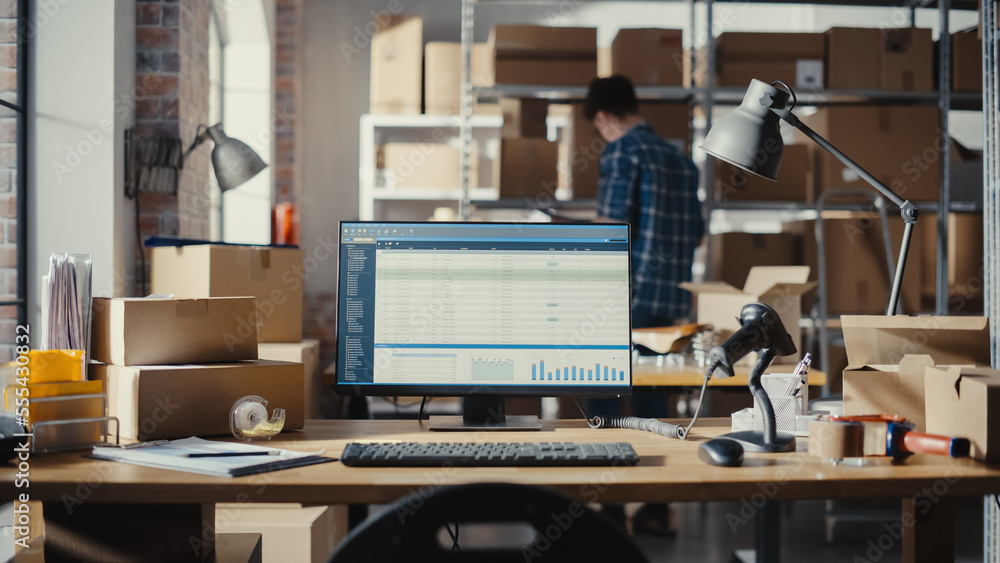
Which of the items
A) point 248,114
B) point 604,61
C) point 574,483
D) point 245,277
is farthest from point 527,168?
point 574,483

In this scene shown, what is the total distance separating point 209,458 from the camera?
1.20m

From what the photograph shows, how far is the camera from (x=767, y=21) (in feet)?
16.1

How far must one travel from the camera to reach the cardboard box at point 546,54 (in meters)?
3.53

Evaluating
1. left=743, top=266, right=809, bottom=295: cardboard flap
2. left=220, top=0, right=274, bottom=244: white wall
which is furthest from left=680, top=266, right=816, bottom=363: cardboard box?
left=220, top=0, right=274, bottom=244: white wall

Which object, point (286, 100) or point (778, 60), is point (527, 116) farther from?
point (286, 100)

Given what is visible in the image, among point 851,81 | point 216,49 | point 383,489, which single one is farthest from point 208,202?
point 851,81

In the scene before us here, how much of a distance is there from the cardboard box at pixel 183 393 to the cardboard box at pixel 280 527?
0.51m

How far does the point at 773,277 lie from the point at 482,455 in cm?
155

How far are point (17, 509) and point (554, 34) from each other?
2.82 metres

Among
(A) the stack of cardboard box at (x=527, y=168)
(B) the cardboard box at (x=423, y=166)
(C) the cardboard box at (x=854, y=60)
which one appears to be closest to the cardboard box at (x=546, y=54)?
(A) the stack of cardboard box at (x=527, y=168)

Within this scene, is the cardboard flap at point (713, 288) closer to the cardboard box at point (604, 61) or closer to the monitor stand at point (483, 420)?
the monitor stand at point (483, 420)

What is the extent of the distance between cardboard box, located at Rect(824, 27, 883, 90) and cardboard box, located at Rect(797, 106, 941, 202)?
129mm

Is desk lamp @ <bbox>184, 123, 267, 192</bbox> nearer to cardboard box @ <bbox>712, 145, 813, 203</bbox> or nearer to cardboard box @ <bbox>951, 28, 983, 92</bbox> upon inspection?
cardboard box @ <bbox>712, 145, 813, 203</bbox>

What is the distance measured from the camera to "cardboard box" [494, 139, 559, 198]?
3582mm
